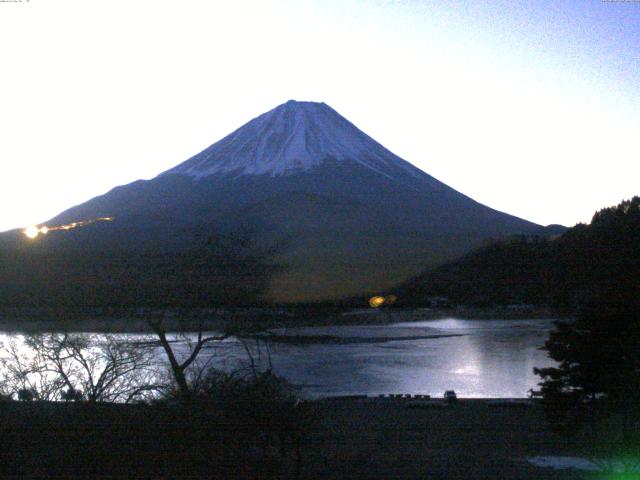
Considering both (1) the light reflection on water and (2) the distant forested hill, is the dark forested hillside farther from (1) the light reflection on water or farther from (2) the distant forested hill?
(2) the distant forested hill

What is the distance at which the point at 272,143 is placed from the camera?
38.9 ft

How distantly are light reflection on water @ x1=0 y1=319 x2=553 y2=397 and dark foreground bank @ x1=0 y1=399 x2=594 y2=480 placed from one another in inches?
5.0

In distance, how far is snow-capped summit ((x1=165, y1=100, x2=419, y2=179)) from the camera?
29.2 feet

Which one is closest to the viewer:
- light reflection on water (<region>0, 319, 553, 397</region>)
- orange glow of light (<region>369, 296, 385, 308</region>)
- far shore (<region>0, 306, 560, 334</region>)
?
orange glow of light (<region>369, 296, 385, 308</region>)

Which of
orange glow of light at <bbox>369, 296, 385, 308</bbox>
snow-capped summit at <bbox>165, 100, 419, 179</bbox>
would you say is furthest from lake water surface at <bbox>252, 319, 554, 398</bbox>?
snow-capped summit at <bbox>165, 100, 419, 179</bbox>

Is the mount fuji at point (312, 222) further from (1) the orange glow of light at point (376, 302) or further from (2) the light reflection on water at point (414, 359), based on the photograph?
(2) the light reflection on water at point (414, 359)

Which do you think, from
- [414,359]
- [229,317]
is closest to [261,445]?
[229,317]

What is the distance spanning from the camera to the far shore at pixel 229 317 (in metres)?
2.67

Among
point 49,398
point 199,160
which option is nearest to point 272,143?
point 199,160

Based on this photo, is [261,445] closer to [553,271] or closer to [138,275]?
[138,275]

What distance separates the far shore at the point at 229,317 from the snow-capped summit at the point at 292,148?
4951mm

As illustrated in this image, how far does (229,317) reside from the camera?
110 inches

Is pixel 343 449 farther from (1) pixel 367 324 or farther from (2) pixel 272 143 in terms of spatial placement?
(2) pixel 272 143

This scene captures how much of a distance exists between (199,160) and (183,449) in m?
7.74
